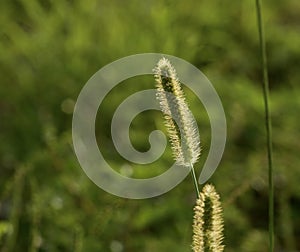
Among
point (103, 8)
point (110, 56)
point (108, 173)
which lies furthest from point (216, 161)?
point (103, 8)

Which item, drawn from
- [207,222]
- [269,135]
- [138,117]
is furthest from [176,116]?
[138,117]

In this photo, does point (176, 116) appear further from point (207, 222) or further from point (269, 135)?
Answer: point (269, 135)

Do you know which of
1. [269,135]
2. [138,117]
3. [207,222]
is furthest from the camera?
[138,117]

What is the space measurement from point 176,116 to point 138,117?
2.15 metres

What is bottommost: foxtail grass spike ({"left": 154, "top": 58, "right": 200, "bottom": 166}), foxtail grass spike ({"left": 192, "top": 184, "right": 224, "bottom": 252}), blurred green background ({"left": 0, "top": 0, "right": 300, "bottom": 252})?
foxtail grass spike ({"left": 192, "top": 184, "right": 224, "bottom": 252})

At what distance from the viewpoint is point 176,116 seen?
3.14ft

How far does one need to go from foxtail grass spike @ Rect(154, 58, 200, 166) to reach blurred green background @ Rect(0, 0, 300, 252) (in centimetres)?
89

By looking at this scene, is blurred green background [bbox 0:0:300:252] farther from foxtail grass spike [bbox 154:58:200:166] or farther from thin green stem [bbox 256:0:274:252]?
foxtail grass spike [bbox 154:58:200:166]

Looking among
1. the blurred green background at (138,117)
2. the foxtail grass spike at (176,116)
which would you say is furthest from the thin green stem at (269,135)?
the blurred green background at (138,117)

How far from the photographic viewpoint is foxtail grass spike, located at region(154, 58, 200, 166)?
0.96 metres

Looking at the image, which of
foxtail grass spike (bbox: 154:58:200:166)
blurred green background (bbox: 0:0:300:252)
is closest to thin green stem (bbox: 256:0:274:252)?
foxtail grass spike (bbox: 154:58:200:166)

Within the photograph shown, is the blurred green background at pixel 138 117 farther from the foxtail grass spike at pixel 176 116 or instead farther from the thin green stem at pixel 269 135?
the foxtail grass spike at pixel 176 116

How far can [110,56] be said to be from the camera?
3271 millimetres

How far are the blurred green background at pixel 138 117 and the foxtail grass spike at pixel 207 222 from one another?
0.92 metres
